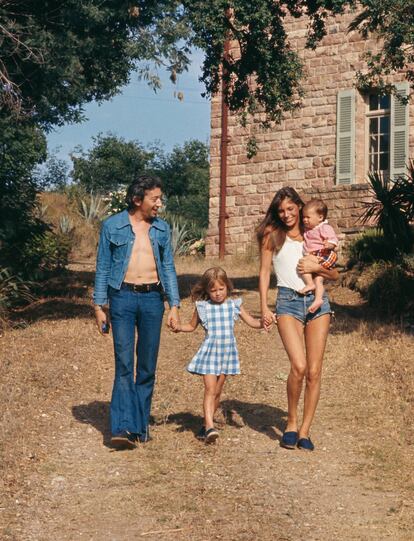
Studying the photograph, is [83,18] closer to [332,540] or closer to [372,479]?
[372,479]

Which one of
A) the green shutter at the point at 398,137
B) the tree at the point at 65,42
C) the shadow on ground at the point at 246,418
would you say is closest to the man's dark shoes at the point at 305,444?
the shadow on ground at the point at 246,418

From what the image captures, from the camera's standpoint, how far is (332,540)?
6.50 m

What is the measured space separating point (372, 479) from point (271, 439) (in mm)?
1398

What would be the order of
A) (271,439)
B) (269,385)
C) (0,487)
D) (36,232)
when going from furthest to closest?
(36,232), (269,385), (271,439), (0,487)

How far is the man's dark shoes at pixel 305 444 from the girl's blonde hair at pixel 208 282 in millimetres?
1455

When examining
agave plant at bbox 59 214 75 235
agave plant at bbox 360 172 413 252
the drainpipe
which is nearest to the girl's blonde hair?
agave plant at bbox 360 172 413 252

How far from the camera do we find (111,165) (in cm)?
4112

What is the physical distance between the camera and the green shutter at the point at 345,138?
928 inches

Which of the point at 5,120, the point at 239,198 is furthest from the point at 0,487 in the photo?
the point at 239,198

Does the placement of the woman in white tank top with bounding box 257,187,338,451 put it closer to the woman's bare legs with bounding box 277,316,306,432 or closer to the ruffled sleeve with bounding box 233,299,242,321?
the woman's bare legs with bounding box 277,316,306,432

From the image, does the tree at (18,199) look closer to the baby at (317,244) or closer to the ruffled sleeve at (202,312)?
the ruffled sleeve at (202,312)

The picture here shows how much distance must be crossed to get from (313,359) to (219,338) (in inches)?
35.1

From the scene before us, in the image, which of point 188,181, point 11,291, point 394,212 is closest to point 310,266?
point 11,291

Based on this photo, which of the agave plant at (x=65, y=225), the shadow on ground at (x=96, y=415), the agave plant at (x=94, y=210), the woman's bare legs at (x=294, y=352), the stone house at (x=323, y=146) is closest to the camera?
the woman's bare legs at (x=294, y=352)
